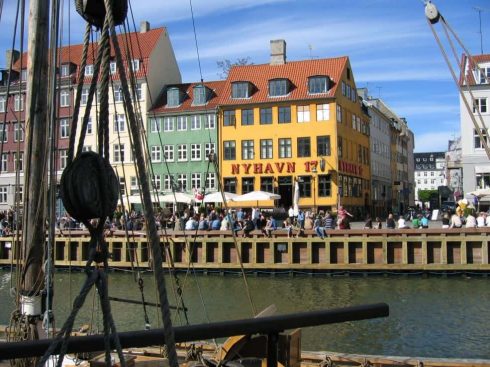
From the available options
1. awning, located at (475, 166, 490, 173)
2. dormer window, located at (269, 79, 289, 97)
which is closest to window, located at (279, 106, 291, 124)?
dormer window, located at (269, 79, 289, 97)

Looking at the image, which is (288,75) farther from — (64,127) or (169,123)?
(64,127)

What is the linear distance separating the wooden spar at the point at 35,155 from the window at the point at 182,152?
4302 centimetres

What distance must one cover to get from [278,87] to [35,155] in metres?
42.2

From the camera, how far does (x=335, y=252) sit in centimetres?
2473

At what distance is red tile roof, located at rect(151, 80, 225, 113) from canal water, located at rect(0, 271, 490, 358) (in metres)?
23.7

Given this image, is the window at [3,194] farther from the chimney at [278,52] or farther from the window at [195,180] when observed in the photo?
the chimney at [278,52]

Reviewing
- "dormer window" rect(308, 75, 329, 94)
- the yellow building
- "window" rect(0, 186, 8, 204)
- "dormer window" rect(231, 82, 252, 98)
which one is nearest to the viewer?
the yellow building

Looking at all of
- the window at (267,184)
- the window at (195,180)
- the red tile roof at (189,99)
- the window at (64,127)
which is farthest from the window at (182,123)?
the window at (64,127)

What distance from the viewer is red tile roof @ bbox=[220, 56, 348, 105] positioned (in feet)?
153

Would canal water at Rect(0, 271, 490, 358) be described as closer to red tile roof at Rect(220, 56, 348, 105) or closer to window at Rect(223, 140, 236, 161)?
window at Rect(223, 140, 236, 161)

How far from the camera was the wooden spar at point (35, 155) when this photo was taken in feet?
19.1

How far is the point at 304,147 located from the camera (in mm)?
45938

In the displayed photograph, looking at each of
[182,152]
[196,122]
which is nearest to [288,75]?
[196,122]

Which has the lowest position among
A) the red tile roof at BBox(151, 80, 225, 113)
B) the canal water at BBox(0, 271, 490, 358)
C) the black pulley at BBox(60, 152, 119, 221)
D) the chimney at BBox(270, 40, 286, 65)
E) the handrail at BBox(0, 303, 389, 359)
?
the canal water at BBox(0, 271, 490, 358)
